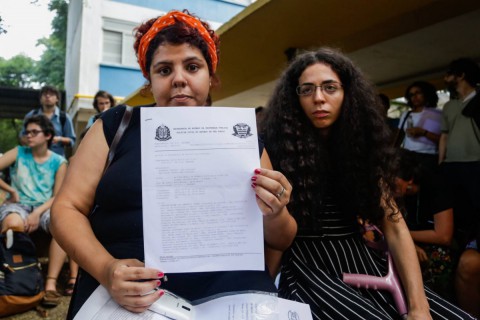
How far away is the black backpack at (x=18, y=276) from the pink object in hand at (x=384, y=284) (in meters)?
2.47

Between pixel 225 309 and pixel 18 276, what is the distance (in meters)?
2.45

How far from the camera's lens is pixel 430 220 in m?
2.87

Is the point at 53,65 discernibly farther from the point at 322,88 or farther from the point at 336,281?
the point at 336,281

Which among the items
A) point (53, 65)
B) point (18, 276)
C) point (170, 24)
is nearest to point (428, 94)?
point (170, 24)

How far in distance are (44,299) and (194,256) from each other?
2.64m

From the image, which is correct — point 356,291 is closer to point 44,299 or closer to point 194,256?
point 194,256

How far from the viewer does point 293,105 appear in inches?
77.8

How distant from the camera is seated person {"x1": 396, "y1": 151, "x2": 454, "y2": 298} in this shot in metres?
2.64

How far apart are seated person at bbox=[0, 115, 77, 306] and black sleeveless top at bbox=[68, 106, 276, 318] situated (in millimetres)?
2413

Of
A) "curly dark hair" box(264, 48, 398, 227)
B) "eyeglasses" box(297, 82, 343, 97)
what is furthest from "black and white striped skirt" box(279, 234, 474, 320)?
"eyeglasses" box(297, 82, 343, 97)

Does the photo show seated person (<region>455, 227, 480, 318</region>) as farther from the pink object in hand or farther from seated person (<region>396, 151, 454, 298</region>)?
the pink object in hand

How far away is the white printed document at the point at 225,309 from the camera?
3.20 feet

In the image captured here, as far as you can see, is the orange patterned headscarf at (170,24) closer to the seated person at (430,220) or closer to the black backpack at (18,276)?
the seated person at (430,220)

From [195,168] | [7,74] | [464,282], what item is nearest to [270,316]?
[195,168]
